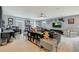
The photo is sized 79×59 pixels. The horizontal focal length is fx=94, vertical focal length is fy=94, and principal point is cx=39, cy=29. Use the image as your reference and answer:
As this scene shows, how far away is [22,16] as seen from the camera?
1951mm

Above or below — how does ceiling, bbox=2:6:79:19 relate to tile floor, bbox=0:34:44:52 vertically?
above

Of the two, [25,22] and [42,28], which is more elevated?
[25,22]

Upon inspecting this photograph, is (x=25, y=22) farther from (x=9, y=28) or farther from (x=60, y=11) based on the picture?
(x=60, y=11)

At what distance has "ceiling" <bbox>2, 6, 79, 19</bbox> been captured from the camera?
1.88m

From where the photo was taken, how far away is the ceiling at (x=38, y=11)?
188 centimetres

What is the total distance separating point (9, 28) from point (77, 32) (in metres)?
1.37

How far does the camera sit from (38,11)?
6.36 ft

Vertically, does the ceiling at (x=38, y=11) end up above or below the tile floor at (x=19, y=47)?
above

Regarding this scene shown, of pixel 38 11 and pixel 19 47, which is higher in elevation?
pixel 38 11

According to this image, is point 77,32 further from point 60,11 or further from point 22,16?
point 22,16
